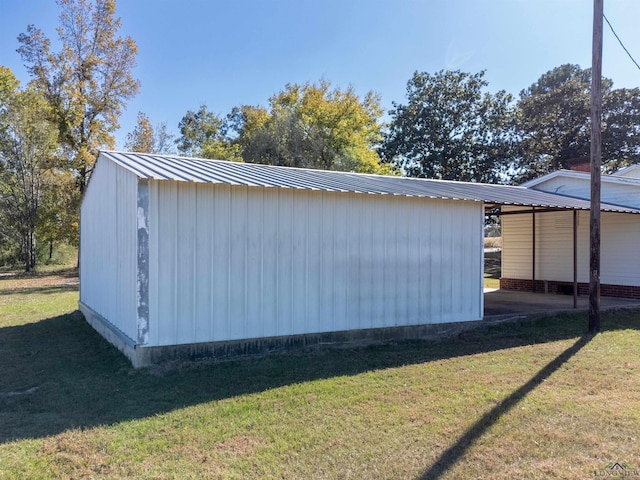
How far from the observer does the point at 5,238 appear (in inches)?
1004

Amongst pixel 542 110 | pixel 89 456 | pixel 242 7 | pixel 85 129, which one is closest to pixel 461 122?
pixel 542 110

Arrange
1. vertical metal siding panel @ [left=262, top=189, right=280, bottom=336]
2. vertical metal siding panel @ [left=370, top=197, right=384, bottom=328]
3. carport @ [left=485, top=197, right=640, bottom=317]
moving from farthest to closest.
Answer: carport @ [left=485, top=197, right=640, bottom=317], vertical metal siding panel @ [left=370, top=197, right=384, bottom=328], vertical metal siding panel @ [left=262, top=189, right=280, bottom=336]

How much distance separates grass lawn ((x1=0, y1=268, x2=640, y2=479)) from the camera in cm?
336

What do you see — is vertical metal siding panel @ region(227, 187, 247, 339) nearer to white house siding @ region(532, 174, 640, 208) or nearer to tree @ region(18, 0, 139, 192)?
white house siding @ region(532, 174, 640, 208)

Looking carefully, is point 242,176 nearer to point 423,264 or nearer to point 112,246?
point 112,246

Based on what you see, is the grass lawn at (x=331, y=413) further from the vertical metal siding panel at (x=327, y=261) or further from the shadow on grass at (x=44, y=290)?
the shadow on grass at (x=44, y=290)

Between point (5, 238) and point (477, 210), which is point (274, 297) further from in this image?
point (5, 238)

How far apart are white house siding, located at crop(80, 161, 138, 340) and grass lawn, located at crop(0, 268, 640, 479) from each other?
2.52ft

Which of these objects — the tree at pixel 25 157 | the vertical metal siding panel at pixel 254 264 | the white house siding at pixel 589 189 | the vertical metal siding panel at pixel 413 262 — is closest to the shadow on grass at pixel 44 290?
the tree at pixel 25 157

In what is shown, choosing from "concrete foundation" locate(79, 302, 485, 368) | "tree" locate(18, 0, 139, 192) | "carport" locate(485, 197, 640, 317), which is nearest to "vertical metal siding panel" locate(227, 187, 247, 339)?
"concrete foundation" locate(79, 302, 485, 368)

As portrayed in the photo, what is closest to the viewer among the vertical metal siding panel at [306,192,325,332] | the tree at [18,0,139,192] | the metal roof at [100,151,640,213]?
the metal roof at [100,151,640,213]

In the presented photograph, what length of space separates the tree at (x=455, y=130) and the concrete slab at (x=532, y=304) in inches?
618

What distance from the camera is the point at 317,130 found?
83.3 ft

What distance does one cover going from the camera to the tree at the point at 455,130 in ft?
90.8
